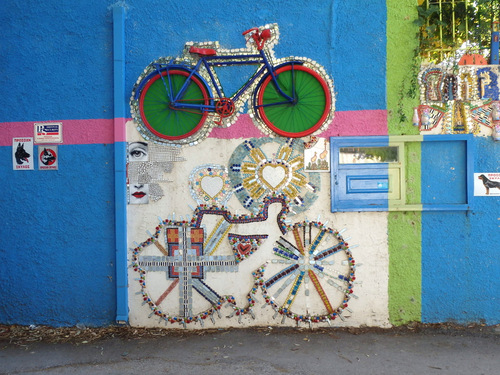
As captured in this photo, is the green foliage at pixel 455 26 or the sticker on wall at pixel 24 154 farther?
the sticker on wall at pixel 24 154

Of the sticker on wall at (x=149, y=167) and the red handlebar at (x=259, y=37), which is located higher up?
the red handlebar at (x=259, y=37)

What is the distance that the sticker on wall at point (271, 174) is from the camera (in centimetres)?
424

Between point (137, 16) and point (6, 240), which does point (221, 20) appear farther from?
point (6, 240)

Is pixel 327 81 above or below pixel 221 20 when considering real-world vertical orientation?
below

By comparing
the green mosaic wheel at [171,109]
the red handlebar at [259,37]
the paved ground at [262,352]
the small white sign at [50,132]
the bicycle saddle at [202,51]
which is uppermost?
the red handlebar at [259,37]

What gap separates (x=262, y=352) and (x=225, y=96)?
2612 mm

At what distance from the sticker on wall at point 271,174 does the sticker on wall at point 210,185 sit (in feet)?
0.29

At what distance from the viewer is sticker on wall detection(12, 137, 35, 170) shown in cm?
444

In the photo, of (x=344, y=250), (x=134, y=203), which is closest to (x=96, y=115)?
(x=134, y=203)

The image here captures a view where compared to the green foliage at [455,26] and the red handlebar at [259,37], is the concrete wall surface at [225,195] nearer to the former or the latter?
the red handlebar at [259,37]

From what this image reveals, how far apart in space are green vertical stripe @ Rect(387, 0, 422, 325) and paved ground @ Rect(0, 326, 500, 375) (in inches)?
16.1

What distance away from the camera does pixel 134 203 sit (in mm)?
4332

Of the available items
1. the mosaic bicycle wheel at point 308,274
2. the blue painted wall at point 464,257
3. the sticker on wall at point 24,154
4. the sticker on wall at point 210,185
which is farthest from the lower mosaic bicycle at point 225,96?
the blue painted wall at point 464,257

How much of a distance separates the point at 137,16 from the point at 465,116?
362cm
